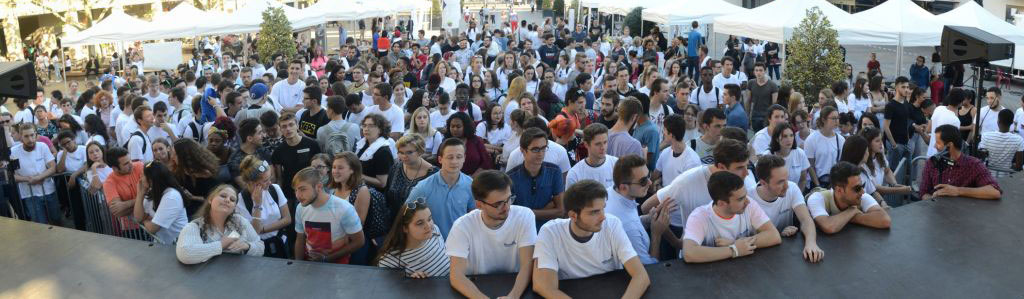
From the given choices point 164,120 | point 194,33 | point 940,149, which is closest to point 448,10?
point 194,33

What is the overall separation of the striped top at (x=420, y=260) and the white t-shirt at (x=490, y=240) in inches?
14.3

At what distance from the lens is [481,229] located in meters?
4.52

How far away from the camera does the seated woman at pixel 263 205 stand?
6.00 metres

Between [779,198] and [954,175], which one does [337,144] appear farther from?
[954,175]

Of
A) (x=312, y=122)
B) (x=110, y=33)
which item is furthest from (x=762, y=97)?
(x=110, y=33)

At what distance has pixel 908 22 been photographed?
13727mm

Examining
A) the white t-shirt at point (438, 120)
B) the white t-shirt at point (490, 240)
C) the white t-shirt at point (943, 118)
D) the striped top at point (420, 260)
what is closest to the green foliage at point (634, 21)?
the white t-shirt at point (943, 118)

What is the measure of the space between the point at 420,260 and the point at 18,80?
3753mm

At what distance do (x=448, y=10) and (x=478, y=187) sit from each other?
26012mm

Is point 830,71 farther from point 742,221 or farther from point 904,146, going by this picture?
point 742,221

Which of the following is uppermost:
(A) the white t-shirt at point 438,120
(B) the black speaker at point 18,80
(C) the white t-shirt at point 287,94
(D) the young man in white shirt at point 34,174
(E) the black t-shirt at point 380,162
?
(B) the black speaker at point 18,80

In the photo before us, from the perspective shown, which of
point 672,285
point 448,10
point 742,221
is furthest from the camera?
point 448,10

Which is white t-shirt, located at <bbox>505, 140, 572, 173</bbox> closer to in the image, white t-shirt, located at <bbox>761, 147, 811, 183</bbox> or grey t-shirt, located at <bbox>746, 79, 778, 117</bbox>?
white t-shirt, located at <bbox>761, 147, 811, 183</bbox>

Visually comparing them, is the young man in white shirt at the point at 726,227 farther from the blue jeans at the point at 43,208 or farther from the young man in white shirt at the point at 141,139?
the blue jeans at the point at 43,208
